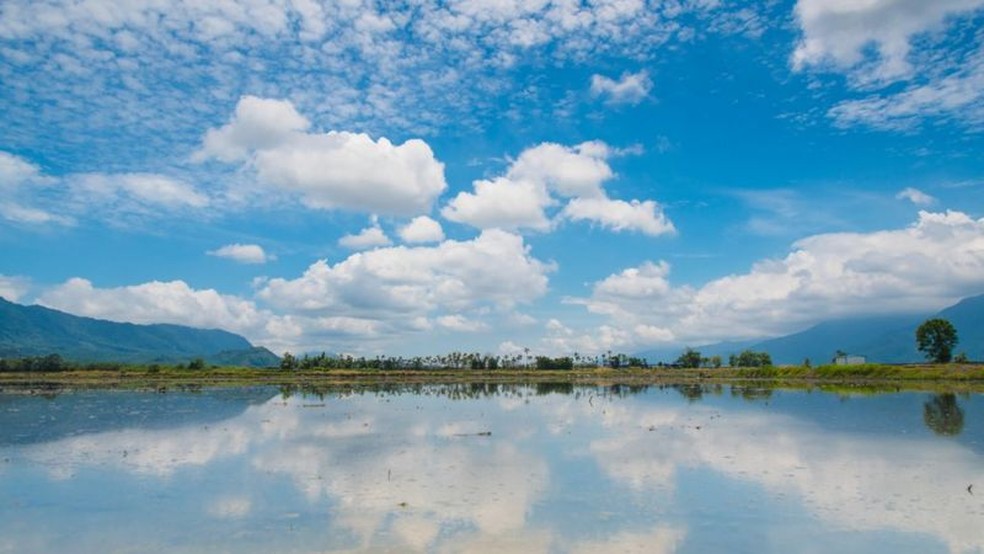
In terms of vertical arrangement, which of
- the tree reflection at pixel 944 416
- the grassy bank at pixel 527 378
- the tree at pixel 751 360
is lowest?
the tree reflection at pixel 944 416

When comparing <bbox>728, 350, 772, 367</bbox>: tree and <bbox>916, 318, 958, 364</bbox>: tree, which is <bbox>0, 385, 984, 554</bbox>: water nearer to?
<bbox>916, 318, 958, 364</bbox>: tree

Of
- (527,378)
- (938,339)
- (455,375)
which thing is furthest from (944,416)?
(455,375)

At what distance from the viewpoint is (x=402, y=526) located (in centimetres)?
1548

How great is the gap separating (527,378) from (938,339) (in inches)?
2685

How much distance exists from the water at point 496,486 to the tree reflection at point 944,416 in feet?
1.44

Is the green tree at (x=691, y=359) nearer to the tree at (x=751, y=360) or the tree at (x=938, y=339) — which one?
the tree at (x=751, y=360)

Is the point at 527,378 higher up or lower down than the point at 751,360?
lower down

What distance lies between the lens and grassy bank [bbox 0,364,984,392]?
86875mm

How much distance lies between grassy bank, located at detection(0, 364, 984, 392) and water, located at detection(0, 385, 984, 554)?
175 feet

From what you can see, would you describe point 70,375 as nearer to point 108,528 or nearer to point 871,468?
point 108,528

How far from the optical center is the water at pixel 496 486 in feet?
48.2

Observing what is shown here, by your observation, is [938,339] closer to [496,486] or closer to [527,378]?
[527,378]

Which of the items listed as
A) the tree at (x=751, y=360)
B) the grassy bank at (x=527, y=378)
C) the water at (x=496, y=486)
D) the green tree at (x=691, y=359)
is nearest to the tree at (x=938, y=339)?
the grassy bank at (x=527, y=378)

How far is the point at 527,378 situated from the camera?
129250 millimetres
